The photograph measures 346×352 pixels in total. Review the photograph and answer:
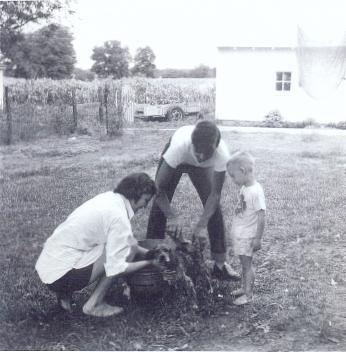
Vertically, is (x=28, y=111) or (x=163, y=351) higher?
(x=28, y=111)

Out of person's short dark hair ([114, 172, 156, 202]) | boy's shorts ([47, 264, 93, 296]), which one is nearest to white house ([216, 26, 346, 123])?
person's short dark hair ([114, 172, 156, 202])

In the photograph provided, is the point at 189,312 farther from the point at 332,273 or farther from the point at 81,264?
the point at 332,273

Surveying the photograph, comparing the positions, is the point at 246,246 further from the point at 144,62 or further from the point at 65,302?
the point at 144,62

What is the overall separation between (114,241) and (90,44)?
9.01ft

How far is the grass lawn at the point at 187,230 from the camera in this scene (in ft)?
9.84

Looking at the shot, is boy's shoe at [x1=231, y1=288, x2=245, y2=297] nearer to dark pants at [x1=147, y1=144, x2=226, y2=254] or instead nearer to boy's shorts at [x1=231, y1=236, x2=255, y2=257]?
boy's shorts at [x1=231, y1=236, x2=255, y2=257]

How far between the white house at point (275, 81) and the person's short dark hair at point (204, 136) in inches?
470

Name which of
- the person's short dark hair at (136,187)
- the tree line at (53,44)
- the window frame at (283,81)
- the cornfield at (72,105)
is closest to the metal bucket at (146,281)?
the person's short dark hair at (136,187)

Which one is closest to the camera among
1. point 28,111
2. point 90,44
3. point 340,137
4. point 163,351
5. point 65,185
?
point 163,351

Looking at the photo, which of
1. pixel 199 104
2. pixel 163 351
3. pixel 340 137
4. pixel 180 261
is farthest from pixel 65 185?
pixel 199 104

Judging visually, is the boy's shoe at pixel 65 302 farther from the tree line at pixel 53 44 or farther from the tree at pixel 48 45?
the tree at pixel 48 45

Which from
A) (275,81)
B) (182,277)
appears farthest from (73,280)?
(275,81)

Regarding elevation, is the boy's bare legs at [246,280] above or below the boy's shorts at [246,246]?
below

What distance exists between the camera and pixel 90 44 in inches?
202
